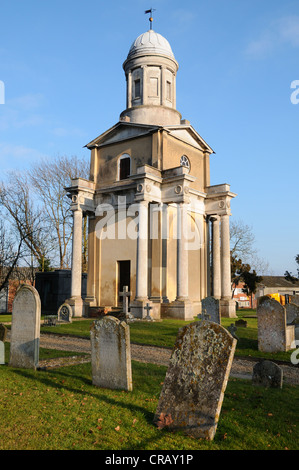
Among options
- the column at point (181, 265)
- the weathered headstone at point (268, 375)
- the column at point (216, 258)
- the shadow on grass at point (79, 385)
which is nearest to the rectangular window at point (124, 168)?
the column at point (181, 265)

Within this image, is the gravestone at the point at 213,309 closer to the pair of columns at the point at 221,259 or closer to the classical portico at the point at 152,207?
the classical portico at the point at 152,207

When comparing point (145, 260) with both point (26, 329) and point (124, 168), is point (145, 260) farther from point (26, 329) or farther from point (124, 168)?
point (26, 329)

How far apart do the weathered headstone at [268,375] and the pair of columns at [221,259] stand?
1623cm

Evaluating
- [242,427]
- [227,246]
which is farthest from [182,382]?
[227,246]

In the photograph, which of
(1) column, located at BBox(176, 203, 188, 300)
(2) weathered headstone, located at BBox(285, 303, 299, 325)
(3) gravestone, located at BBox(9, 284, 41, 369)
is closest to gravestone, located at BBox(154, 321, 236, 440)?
(3) gravestone, located at BBox(9, 284, 41, 369)

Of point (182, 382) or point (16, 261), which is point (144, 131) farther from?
point (182, 382)

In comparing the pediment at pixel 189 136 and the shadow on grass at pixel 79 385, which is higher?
the pediment at pixel 189 136

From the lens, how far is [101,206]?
24625 mm

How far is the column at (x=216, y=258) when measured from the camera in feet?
83.0

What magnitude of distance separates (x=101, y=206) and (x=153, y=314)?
809 cm

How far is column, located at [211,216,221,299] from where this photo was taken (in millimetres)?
25297

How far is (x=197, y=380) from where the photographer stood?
16.5 feet

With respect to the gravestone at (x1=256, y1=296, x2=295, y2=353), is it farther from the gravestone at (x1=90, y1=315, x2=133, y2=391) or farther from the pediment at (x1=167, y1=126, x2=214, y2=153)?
the pediment at (x1=167, y1=126, x2=214, y2=153)

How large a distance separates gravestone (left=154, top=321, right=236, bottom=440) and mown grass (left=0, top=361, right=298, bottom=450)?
179 mm
